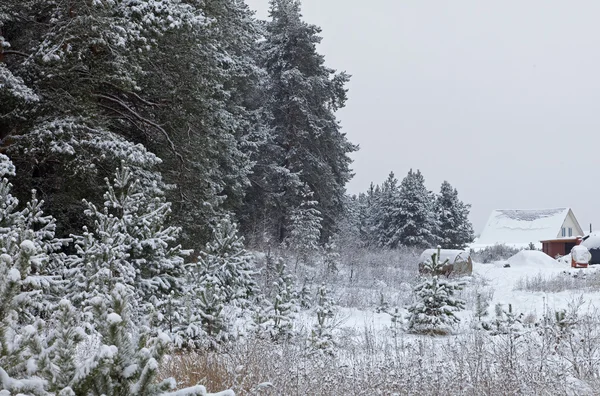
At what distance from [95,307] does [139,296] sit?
550cm

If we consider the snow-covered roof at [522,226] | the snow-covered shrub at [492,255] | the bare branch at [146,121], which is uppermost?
the snow-covered roof at [522,226]

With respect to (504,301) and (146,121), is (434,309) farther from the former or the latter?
(146,121)

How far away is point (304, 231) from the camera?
22.4 m

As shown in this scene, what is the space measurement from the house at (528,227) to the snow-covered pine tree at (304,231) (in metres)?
30.7

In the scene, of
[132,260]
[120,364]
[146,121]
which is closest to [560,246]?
[146,121]

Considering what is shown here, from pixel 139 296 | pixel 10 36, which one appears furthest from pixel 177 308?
pixel 10 36

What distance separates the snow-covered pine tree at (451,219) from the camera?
1512 inches

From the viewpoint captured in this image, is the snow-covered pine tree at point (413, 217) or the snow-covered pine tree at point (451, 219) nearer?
the snow-covered pine tree at point (413, 217)

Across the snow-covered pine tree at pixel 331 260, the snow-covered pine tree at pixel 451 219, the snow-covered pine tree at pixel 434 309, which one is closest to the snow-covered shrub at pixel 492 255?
the snow-covered pine tree at pixel 451 219

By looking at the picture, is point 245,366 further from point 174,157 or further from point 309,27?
point 309,27

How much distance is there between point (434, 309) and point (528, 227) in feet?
150

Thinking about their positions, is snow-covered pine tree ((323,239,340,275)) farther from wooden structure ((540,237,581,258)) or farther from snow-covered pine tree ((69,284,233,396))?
wooden structure ((540,237,581,258))

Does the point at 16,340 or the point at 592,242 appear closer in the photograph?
the point at 16,340

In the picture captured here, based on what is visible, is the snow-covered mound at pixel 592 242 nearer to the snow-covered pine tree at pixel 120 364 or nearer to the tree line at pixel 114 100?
the tree line at pixel 114 100
